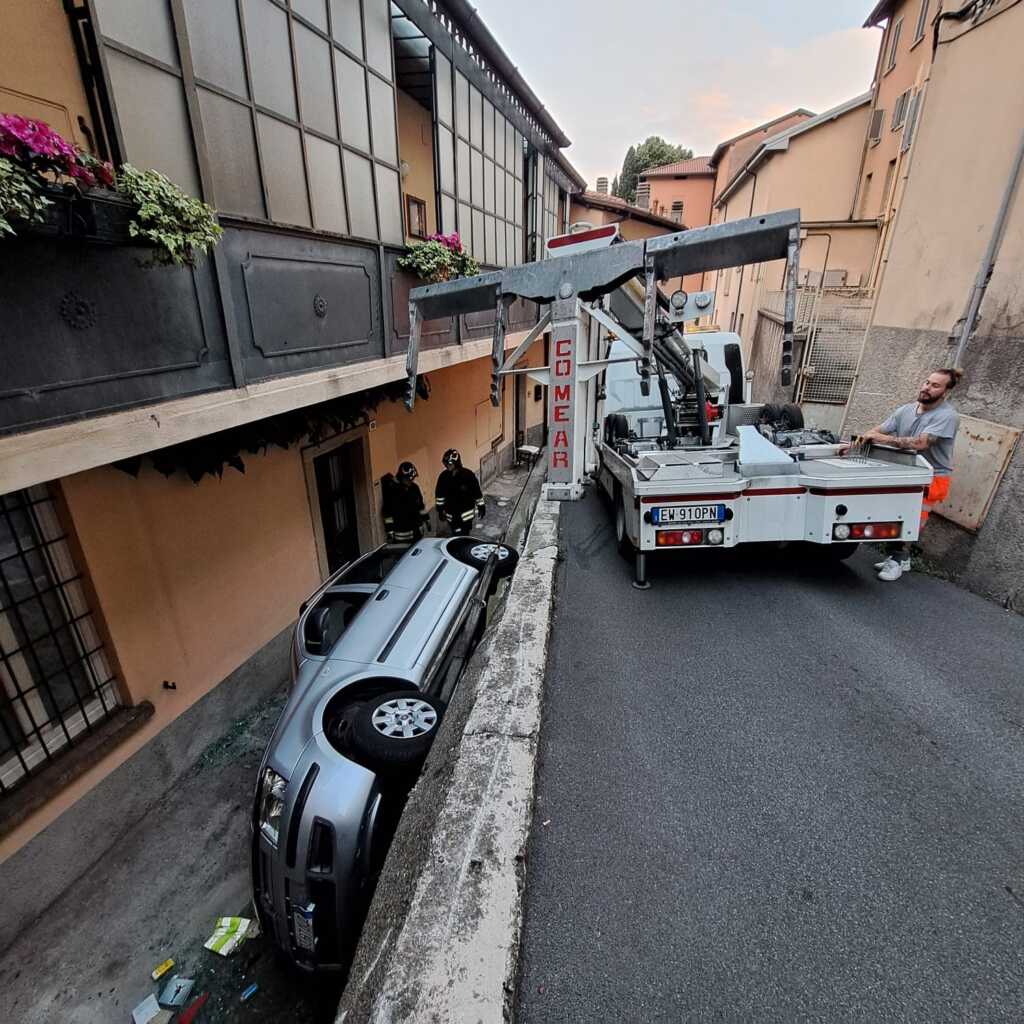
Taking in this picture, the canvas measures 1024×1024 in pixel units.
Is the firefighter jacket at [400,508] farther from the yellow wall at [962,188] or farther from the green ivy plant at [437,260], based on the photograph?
the yellow wall at [962,188]

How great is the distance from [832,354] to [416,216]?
386 inches

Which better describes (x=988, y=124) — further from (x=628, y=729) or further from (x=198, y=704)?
(x=198, y=704)

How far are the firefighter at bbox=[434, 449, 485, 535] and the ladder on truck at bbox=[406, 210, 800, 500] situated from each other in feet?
12.0

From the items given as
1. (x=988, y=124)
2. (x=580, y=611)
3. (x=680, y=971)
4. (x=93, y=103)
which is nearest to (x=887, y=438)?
(x=580, y=611)

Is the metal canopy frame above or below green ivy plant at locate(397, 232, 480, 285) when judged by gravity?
below

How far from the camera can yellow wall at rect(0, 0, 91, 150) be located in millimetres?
2912

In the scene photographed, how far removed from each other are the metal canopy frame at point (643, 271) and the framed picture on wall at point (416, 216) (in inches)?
171

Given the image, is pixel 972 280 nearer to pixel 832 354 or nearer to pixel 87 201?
pixel 832 354

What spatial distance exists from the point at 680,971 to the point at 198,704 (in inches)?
192

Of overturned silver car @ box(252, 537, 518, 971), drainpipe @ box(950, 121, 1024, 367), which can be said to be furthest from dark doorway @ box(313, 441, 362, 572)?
drainpipe @ box(950, 121, 1024, 367)

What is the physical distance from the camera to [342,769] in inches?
126

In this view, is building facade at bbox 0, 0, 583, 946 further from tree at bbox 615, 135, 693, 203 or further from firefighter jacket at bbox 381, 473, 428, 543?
tree at bbox 615, 135, 693, 203

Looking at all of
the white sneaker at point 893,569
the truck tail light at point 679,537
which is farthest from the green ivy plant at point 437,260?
the white sneaker at point 893,569

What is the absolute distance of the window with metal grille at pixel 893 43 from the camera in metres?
15.7
